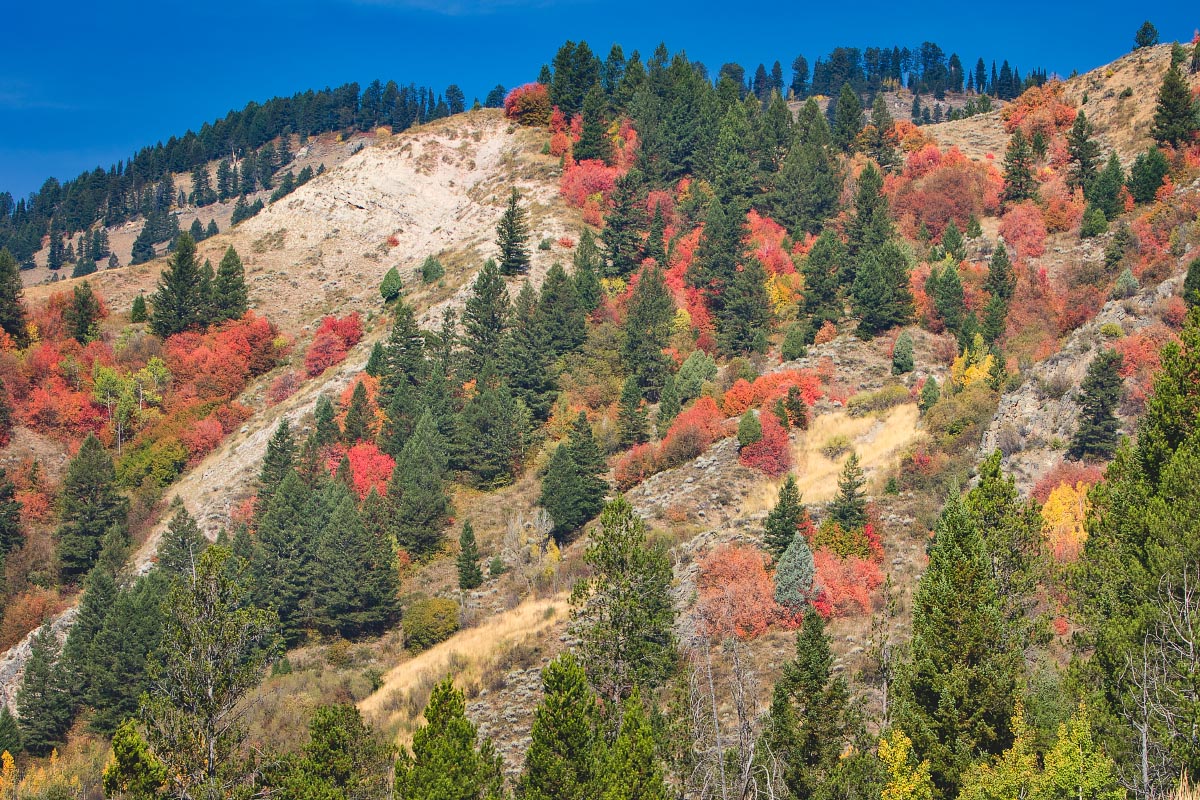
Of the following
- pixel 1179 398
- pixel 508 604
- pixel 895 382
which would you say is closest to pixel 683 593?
pixel 508 604

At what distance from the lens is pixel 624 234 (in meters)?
83.2

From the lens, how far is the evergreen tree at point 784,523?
43531 millimetres

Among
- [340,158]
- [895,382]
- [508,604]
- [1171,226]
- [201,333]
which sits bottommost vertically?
[508,604]

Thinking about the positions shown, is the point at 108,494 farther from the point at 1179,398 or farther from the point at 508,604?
the point at 1179,398

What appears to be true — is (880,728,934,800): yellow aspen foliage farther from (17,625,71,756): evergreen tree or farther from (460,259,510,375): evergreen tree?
(460,259,510,375): evergreen tree

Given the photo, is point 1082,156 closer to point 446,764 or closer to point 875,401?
point 875,401

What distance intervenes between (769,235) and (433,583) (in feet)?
144

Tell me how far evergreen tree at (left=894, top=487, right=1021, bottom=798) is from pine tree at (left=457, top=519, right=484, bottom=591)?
30.3 m

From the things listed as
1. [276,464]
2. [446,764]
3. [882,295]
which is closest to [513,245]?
[276,464]

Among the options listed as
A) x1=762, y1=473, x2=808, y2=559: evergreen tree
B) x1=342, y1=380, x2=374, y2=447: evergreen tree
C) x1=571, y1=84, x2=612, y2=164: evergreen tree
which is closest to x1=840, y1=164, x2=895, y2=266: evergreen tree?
x1=571, y1=84, x2=612, y2=164: evergreen tree

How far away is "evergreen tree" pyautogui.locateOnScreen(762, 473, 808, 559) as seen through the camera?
43531 millimetres

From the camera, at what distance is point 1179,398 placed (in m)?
29.4

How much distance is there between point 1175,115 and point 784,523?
5812 cm

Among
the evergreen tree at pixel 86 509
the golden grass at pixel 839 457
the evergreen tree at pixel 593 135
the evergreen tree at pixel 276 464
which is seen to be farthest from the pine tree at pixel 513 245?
the evergreen tree at pixel 86 509
